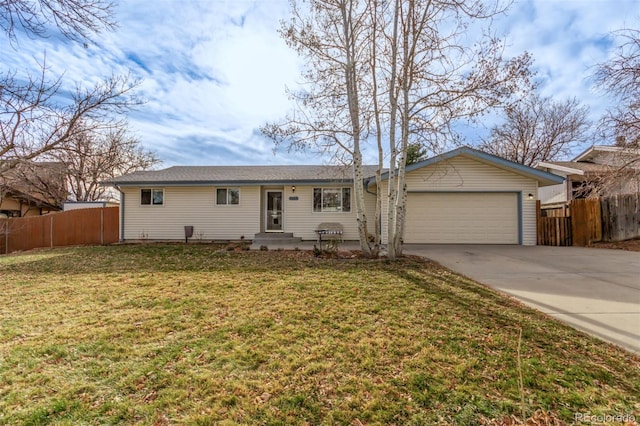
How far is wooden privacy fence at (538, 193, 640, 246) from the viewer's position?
10836mm

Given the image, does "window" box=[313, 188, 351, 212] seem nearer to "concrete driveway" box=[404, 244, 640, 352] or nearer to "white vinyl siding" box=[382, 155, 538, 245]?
"white vinyl siding" box=[382, 155, 538, 245]

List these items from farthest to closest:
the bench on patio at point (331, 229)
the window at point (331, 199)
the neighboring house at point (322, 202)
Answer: the window at point (331, 199) → the bench on patio at point (331, 229) → the neighboring house at point (322, 202)

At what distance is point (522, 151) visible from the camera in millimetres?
22453

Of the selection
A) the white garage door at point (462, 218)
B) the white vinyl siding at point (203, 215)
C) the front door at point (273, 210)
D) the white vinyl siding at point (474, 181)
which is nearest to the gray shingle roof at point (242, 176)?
the white vinyl siding at point (203, 215)

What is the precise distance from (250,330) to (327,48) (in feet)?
25.9

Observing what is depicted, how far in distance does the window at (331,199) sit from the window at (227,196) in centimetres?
351

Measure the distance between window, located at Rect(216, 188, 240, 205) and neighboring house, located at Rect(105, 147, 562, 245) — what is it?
4cm

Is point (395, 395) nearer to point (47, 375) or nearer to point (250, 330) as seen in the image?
point (250, 330)

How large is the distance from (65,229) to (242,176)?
864cm

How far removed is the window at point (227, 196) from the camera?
13.0m

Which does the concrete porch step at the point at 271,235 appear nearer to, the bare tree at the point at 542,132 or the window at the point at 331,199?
the window at the point at 331,199

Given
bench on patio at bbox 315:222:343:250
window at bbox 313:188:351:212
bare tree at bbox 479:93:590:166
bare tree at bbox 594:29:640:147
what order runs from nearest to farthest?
bare tree at bbox 594:29:640:147 → bench on patio at bbox 315:222:343:250 → window at bbox 313:188:351:212 → bare tree at bbox 479:93:590:166

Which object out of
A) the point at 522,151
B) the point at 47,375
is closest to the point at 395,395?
the point at 47,375

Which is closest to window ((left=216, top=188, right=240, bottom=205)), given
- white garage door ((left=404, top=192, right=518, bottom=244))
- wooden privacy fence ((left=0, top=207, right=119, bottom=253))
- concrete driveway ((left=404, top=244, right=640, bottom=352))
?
wooden privacy fence ((left=0, top=207, right=119, bottom=253))
